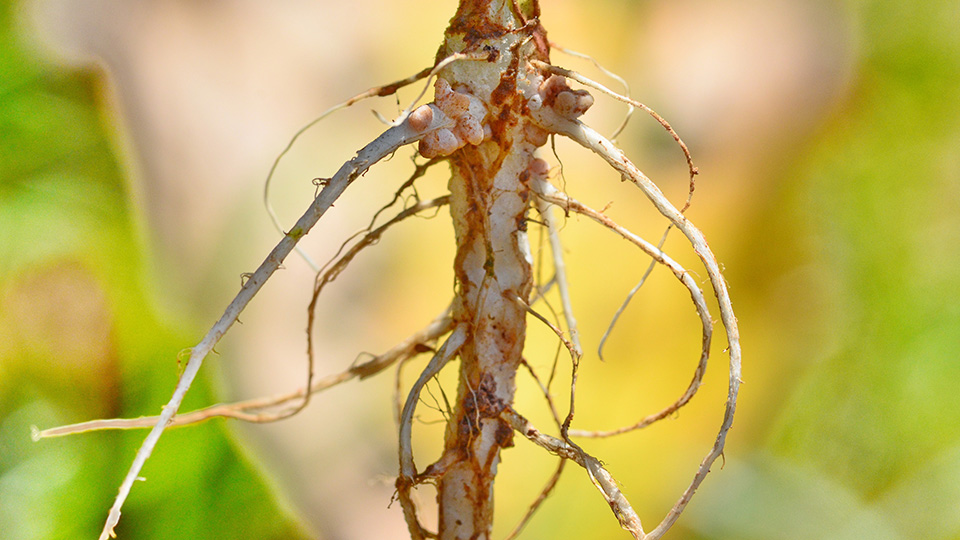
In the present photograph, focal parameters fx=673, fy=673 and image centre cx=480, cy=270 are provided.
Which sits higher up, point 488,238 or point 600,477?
point 488,238

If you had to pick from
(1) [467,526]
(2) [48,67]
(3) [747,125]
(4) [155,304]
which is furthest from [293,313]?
(3) [747,125]

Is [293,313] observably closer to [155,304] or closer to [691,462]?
[155,304]

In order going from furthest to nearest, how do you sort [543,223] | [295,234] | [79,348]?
[79,348]
[543,223]
[295,234]

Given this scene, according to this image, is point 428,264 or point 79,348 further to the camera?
point 428,264

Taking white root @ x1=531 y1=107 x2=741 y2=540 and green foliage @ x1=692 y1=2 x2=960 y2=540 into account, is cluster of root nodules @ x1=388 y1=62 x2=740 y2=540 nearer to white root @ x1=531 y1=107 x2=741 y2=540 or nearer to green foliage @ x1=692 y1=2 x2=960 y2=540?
white root @ x1=531 y1=107 x2=741 y2=540

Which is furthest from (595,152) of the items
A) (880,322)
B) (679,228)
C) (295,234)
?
(880,322)

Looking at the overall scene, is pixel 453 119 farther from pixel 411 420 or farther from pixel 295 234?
pixel 411 420

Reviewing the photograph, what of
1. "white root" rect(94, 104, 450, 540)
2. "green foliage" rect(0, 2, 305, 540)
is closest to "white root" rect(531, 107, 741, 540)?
"white root" rect(94, 104, 450, 540)

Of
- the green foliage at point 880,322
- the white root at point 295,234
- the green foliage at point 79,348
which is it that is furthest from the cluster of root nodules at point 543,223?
the green foliage at point 880,322

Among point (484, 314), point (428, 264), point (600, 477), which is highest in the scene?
point (428, 264)

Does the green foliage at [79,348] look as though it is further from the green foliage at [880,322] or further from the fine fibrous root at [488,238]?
the green foliage at [880,322]
